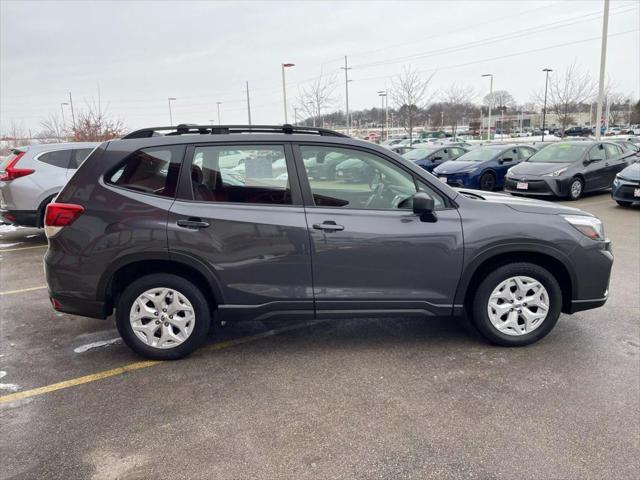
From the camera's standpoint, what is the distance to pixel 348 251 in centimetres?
375

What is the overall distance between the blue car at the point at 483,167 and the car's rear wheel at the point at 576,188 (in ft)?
8.05

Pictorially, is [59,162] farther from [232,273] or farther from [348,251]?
[348,251]

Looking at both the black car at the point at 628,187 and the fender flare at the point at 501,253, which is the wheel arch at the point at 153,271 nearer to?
the fender flare at the point at 501,253

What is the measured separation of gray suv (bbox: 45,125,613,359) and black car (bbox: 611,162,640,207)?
8.28 m

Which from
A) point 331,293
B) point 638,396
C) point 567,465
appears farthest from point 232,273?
point 638,396

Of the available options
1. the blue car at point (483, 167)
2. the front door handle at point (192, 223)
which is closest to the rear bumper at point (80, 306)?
the front door handle at point (192, 223)

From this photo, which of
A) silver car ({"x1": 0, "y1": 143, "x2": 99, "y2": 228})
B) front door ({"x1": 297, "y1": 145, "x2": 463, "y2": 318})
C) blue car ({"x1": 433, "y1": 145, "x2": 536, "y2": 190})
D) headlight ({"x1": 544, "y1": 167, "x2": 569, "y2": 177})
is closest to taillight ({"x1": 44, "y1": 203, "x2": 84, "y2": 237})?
front door ({"x1": 297, "y1": 145, "x2": 463, "y2": 318})

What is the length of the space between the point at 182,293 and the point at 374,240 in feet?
5.08

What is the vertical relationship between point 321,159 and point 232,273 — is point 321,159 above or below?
above

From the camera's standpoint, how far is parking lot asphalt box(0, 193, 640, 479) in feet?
8.74

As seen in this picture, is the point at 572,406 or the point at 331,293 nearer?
the point at 572,406

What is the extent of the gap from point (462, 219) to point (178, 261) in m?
2.24

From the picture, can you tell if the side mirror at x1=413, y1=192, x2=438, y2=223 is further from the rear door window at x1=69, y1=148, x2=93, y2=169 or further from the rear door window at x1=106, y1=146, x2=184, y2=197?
the rear door window at x1=69, y1=148, x2=93, y2=169

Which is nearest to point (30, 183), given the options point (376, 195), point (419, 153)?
point (376, 195)
